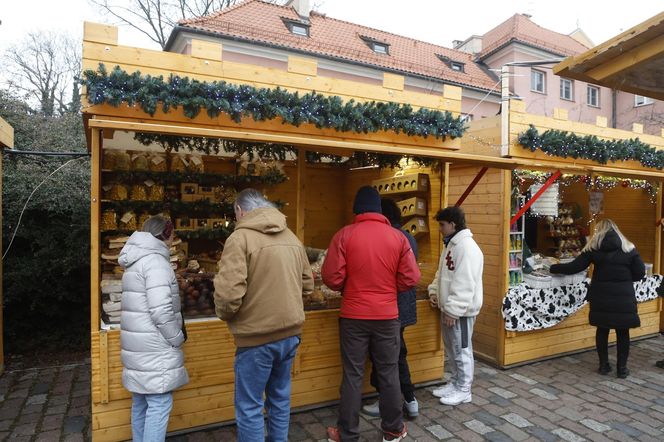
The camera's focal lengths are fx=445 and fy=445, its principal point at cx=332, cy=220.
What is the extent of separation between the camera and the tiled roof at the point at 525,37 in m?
24.5

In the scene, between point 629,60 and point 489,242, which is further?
point 489,242

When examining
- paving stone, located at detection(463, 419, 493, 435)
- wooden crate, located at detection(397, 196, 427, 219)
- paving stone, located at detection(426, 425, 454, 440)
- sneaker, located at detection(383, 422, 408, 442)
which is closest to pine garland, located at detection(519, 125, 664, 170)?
wooden crate, located at detection(397, 196, 427, 219)

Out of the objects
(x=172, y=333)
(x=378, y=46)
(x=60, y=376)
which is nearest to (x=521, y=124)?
(x=172, y=333)

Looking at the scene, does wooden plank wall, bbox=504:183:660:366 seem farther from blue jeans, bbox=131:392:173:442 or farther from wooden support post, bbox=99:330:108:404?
wooden support post, bbox=99:330:108:404

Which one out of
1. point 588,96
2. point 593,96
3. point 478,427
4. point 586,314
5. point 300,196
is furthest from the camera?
point 593,96

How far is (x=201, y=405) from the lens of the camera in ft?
12.1

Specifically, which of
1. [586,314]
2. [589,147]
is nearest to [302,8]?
[589,147]

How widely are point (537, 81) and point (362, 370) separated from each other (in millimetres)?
25577

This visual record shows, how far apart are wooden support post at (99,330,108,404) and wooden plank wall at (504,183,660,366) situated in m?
4.21

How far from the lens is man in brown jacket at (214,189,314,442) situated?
264 cm

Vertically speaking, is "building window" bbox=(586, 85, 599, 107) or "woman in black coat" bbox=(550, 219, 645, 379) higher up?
"building window" bbox=(586, 85, 599, 107)

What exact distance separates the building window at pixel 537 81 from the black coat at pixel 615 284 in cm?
2203

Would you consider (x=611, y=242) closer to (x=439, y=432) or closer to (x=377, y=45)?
(x=439, y=432)

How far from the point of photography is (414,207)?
500cm
